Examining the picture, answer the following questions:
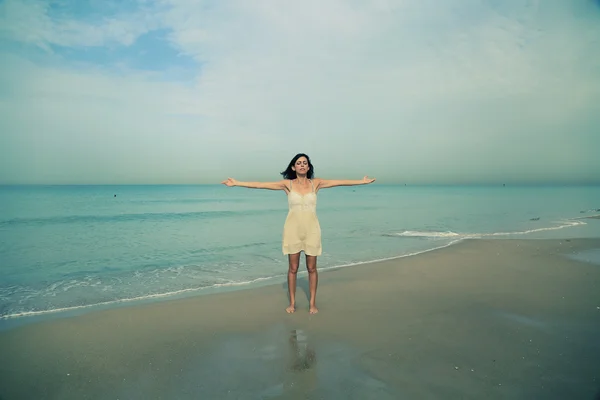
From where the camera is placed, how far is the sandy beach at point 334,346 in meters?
3.56

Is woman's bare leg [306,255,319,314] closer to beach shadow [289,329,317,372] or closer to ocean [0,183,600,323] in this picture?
beach shadow [289,329,317,372]

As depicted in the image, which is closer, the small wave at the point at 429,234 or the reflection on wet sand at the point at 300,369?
the reflection on wet sand at the point at 300,369

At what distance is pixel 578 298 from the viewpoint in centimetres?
626

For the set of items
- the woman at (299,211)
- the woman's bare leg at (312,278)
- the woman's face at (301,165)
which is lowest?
the woman's bare leg at (312,278)

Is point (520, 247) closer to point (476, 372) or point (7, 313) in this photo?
point (476, 372)

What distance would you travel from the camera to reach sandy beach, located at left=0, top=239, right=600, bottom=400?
140 inches

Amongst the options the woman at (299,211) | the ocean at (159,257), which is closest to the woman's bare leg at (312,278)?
the woman at (299,211)

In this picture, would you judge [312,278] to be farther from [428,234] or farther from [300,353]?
[428,234]

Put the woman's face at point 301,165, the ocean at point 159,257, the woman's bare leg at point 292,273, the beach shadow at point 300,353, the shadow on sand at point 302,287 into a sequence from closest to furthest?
the beach shadow at point 300,353, the woman's face at point 301,165, the woman's bare leg at point 292,273, the shadow on sand at point 302,287, the ocean at point 159,257

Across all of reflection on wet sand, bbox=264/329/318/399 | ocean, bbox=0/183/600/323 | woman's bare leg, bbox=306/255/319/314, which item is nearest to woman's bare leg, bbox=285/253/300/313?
woman's bare leg, bbox=306/255/319/314

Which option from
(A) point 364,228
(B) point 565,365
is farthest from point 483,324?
(A) point 364,228

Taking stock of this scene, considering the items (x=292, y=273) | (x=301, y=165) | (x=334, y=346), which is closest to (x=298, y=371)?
(x=334, y=346)

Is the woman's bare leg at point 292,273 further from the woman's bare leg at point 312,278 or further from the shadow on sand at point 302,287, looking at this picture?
the shadow on sand at point 302,287

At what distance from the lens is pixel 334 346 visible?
4523 millimetres
